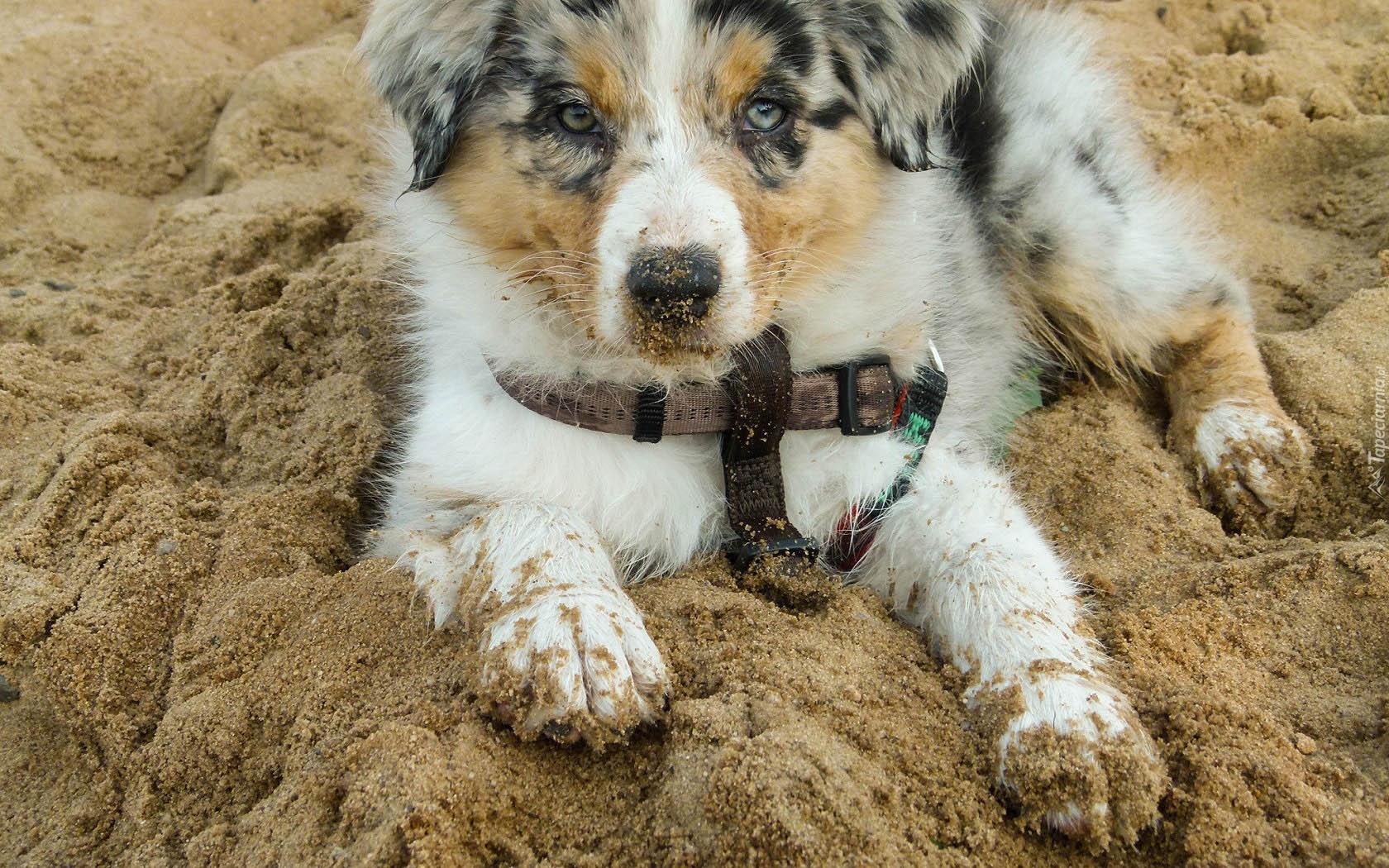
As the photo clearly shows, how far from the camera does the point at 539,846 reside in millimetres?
1561

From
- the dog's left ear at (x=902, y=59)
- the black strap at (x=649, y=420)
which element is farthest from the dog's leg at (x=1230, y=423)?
the black strap at (x=649, y=420)

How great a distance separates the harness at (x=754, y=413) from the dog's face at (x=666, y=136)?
0.40ft

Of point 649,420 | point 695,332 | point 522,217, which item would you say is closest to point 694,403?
point 649,420

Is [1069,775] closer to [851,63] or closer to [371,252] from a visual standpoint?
[851,63]

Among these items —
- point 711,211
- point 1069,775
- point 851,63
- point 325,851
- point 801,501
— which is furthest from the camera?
point 801,501

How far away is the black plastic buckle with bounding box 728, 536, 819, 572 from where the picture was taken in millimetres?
2203

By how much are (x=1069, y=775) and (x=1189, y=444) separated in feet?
5.39

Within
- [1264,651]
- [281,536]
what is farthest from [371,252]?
[1264,651]

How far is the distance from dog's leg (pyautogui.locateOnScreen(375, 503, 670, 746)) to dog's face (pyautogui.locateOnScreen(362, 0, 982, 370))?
0.46 metres

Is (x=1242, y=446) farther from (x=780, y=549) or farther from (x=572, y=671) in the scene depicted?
(x=572, y=671)

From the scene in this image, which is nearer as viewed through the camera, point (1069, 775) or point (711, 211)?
point (1069, 775)

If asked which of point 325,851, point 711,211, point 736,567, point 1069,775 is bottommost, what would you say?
point 736,567

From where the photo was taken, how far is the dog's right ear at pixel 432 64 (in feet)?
7.16

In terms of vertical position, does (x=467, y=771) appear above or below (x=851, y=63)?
below
